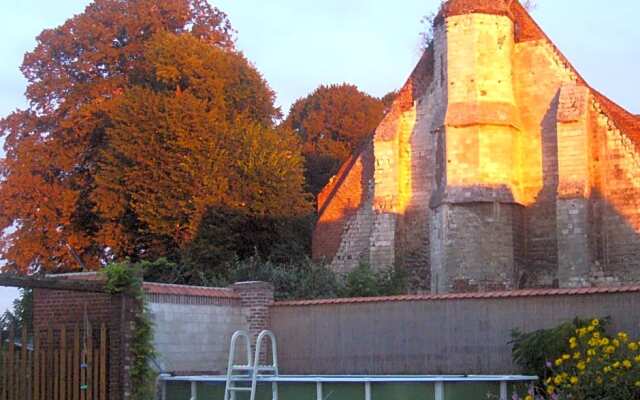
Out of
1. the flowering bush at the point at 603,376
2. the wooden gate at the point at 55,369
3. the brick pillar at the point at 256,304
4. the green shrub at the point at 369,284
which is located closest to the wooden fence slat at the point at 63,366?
the wooden gate at the point at 55,369

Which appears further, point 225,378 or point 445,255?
point 445,255

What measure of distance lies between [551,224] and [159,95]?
12.2 m

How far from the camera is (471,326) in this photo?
16.0 metres

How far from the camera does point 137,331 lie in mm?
15461

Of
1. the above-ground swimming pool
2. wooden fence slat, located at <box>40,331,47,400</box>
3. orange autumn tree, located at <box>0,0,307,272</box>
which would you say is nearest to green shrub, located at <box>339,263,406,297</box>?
orange autumn tree, located at <box>0,0,307,272</box>

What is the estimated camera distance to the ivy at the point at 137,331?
15.3 metres

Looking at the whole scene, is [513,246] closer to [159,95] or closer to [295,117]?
[159,95]

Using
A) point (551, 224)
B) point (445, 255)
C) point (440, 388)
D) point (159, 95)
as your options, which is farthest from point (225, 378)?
point (159, 95)

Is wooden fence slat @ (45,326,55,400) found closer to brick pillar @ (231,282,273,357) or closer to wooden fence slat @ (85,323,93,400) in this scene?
wooden fence slat @ (85,323,93,400)

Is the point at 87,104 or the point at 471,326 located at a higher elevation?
the point at 87,104

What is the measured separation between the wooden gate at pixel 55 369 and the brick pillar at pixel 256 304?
3712 mm

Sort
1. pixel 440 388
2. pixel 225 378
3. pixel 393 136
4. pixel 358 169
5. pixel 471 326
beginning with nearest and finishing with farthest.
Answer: pixel 440 388
pixel 225 378
pixel 471 326
pixel 393 136
pixel 358 169

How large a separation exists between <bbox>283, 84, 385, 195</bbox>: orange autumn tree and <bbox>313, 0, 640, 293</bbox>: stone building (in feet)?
57.1

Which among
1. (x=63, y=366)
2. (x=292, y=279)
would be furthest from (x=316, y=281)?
(x=63, y=366)
